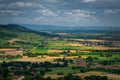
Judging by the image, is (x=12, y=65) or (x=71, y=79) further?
(x=12, y=65)

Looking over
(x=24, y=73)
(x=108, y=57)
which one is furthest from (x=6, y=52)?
(x=24, y=73)

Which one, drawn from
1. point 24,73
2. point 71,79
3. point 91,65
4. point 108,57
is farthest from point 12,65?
point 108,57

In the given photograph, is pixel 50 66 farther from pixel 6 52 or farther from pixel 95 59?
pixel 6 52

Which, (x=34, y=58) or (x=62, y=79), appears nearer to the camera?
(x=62, y=79)

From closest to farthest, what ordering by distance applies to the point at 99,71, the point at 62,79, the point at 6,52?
the point at 62,79 → the point at 99,71 → the point at 6,52

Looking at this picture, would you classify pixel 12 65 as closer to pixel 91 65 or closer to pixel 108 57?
pixel 91 65

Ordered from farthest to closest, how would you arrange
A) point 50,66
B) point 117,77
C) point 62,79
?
1. point 50,66
2. point 117,77
3. point 62,79

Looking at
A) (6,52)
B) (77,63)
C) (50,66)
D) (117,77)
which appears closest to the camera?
(117,77)

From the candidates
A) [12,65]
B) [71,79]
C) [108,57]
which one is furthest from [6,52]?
[71,79]

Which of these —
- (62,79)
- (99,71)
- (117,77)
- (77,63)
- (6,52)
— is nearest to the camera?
Result: (62,79)
